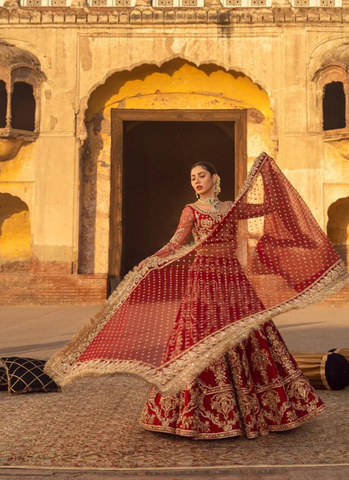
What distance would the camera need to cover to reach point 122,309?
2.88 m

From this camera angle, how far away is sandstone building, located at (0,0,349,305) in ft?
35.8

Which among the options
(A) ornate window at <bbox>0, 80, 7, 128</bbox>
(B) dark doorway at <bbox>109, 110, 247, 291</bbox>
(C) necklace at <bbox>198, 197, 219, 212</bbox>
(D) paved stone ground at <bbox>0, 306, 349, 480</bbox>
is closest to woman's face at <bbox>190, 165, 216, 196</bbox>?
(C) necklace at <bbox>198, 197, 219, 212</bbox>

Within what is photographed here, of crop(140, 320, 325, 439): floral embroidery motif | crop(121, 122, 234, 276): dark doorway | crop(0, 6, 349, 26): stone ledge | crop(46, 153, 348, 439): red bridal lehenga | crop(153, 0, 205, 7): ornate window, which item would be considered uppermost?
crop(153, 0, 205, 7): ornate window

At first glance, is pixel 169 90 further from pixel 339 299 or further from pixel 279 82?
pixel 339 299

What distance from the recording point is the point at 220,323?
2678mm

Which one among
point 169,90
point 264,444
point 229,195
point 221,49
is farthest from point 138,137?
point 264,444

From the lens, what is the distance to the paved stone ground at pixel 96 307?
2.10m

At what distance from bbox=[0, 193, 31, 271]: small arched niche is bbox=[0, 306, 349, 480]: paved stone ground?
2022 millimetres

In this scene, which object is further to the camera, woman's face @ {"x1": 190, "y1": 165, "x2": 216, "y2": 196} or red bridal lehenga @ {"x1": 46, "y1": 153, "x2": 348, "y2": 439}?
woman's face @ {"x1": 190, "y1": 165, "x2": 216, "y2": 196}

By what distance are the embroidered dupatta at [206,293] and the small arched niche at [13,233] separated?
9.65 metres

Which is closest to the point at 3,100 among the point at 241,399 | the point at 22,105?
the point at 22,105

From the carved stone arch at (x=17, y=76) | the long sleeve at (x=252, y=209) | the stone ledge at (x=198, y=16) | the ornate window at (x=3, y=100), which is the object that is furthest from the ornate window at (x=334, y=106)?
the long sleeve at (x=252, y=209)

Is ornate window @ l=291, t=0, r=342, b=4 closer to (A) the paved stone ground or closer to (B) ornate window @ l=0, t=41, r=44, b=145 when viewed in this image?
(B) ornate window @ l=0, t=41, r=44, b=145

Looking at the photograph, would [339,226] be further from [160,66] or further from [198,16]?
[198,16]
